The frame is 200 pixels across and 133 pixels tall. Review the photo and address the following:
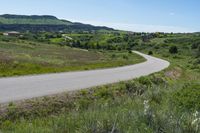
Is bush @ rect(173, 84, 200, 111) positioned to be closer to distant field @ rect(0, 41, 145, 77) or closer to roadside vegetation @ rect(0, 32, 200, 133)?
roadside vegetation @ rect(0, 32, 200, 133)

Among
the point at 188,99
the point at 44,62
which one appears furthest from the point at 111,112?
the point at 44,62

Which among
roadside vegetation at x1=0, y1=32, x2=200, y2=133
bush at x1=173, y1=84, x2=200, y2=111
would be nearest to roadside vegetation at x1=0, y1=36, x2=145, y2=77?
roadside vegetation at x1=0, y1=32, x2=200, y2=133

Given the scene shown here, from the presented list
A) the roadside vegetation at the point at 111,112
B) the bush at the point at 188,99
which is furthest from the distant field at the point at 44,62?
the bush at the point at 188,99

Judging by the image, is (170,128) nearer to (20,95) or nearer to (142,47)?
(20,95)

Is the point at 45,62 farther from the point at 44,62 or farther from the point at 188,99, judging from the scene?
the point at 188,99

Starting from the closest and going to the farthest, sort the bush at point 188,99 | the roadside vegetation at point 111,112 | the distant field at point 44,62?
the roadside vegetation at point 111,112 < the bush at point 188,99 < the distant field at point 44,62

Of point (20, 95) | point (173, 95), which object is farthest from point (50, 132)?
point (20, 95)

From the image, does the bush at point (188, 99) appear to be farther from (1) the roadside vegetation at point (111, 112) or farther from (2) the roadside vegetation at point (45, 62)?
(2) the roadside vegetation at point (45, 62)

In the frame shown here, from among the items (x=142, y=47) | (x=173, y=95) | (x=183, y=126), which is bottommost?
(x=142, y=47)

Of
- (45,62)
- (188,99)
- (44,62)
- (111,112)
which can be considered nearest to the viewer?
(111,112)

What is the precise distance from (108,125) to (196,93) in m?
5.90

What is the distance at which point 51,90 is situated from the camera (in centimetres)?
1711

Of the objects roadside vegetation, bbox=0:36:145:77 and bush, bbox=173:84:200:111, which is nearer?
bush, bbox=173:84:200:111

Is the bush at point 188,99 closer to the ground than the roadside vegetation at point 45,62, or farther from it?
farther from it
